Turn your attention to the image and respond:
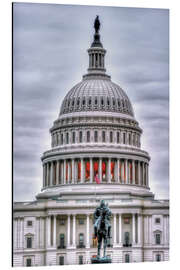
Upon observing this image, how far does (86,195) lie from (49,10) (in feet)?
85.8

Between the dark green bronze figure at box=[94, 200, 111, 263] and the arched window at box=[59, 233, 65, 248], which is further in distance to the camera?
the arched window at box=[59, 233, 65, 248]

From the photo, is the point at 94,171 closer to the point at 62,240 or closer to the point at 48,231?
the point at 62,240

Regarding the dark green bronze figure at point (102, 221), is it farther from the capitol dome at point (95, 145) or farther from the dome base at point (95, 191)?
the capitol dome at point (95, 145)

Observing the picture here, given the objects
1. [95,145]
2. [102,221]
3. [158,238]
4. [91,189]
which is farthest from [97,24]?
[102,221]

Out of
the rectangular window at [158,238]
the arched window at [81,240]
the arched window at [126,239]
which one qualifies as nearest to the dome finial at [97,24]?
the arched window at [81,240]

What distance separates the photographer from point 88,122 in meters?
110

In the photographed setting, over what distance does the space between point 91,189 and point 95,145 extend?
5255 mm

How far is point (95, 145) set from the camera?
357 feet

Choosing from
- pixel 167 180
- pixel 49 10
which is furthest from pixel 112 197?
pixel 49 10

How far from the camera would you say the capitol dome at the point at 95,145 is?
106 metres

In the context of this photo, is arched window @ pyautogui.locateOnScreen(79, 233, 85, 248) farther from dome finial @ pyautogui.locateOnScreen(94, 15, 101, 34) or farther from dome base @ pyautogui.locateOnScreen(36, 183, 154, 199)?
dome finial @ pyautogui.locateOnScreen(94, 15, 101, 34)

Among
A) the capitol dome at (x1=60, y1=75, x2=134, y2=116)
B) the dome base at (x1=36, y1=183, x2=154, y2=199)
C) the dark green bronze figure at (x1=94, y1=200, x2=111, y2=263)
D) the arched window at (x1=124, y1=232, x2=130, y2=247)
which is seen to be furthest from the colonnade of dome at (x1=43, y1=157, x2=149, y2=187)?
the dark green bronze figure at (x1=94, y1=200, x2=111, y2=263)

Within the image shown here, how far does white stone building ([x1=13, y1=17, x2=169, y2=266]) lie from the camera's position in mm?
99562

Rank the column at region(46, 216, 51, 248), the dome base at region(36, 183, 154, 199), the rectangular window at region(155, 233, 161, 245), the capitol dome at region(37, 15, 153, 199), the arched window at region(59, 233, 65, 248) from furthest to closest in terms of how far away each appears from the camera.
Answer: the capitol dome at region(37, 15, 153, 199) → the dome base at region(36, 183, 154, 199) → the rectangular window at region(155, 233, 161, 245) → the arched window at region(59, 233, 65, 248) → the column at region(46, 216, 51, 248)
